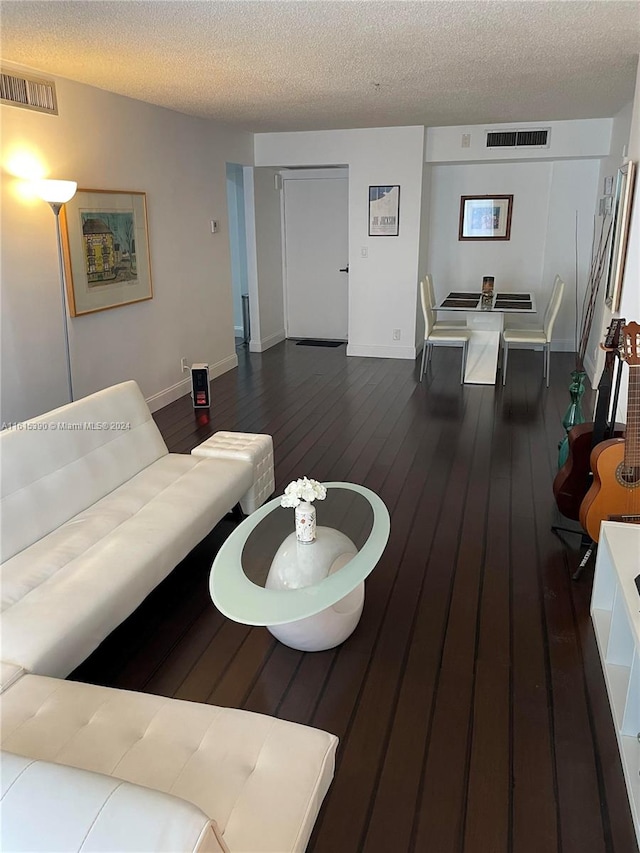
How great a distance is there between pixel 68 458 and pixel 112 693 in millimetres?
1217

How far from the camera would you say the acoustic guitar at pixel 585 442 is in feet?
9.39

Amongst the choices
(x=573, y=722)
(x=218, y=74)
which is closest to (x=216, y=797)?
(x=573, y=722)

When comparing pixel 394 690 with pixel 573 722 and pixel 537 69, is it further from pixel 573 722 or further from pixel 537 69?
pixel 537 69

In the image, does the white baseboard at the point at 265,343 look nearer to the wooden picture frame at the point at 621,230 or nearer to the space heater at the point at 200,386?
the space heater at the point at 200,386

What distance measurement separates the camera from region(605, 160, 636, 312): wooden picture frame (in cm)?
412

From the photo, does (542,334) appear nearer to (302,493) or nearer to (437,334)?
(437,334)

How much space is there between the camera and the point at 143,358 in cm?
513

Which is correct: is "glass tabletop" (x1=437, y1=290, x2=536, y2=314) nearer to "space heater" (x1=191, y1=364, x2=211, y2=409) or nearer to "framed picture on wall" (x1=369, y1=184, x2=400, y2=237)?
"framed picture on wall" (x1=369, y1=184, x2=400, y2=237)

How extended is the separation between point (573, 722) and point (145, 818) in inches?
60.2

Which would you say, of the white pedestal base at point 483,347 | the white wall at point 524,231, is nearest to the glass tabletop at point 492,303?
the white pedestal base at point 483,347

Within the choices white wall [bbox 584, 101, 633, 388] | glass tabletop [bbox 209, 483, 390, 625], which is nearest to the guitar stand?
glass tabletop [bbox 209, 483, 390, 625]

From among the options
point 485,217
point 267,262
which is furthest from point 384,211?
point 267,262

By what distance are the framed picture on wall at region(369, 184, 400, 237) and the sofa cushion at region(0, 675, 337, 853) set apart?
5895 millimetres

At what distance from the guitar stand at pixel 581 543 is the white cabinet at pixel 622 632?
0.94ft
